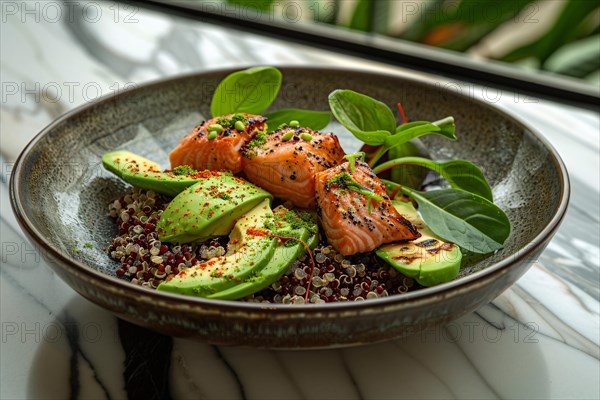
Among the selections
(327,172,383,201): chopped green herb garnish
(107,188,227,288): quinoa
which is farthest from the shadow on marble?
(327,172,383,201): chopped green herb garnish

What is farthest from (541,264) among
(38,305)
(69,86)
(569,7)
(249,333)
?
(569,7)

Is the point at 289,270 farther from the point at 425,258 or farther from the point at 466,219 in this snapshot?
the point at 466,219

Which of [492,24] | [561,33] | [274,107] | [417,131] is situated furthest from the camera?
[492,24]

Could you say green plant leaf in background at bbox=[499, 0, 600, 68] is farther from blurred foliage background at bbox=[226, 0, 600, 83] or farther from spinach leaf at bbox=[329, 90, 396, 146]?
spinach leaf at bbox=[329, 90, 396, 146]

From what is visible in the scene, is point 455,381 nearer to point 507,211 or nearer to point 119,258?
point 507,211

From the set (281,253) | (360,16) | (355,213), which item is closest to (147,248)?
(281,253)

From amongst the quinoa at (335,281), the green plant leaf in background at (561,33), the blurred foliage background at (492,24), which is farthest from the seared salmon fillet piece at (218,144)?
the green plant leaf in background at (561,33)
